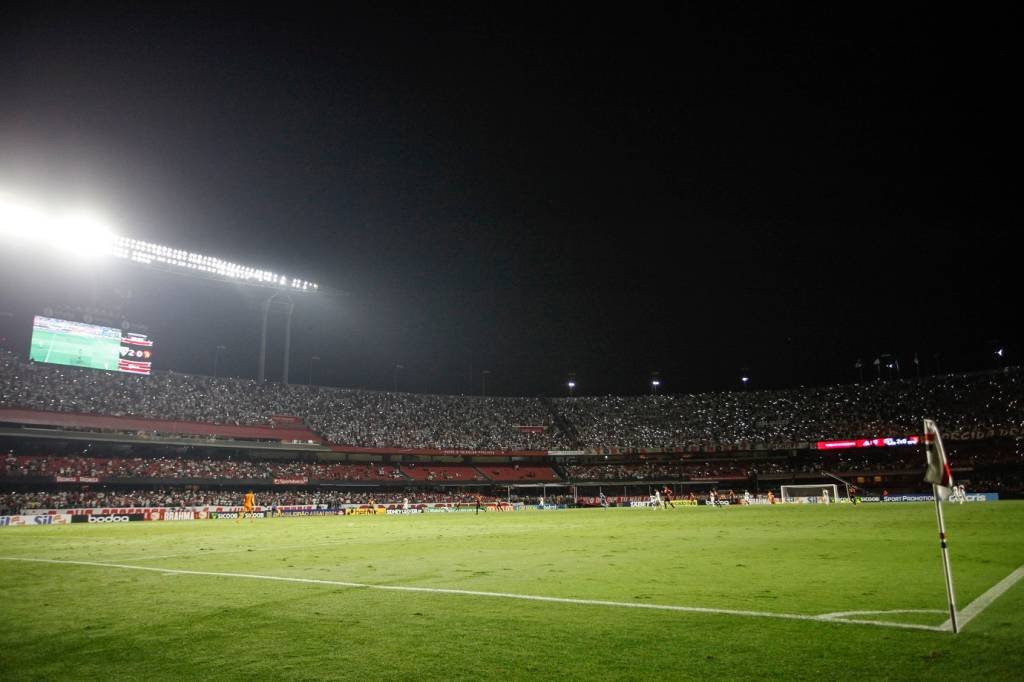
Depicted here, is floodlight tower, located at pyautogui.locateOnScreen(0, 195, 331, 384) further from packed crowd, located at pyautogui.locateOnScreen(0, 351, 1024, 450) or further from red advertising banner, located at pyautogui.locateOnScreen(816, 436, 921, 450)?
red advertising banner, located at pyautogui.locateOnScreen(816, 436, 921, 450)

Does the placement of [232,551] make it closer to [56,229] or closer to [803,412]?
[56,229]

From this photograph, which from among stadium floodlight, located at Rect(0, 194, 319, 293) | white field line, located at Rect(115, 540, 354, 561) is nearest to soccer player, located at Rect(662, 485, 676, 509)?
white field line, located at Rect(115, 540, 354, 561)

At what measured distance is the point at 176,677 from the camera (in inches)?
196

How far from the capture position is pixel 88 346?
177ft

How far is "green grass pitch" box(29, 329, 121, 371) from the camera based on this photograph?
168 ft

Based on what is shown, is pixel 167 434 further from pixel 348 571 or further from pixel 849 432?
pixel 849 432

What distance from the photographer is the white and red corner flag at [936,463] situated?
20.7 ft

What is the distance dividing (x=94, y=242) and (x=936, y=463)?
57780 mm

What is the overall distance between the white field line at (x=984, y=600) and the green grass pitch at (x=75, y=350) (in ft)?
204

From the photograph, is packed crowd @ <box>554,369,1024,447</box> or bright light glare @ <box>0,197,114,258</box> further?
packed crowd @ <box>554,369,1024,447</box>

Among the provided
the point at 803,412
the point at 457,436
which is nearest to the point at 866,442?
the point at 803,412

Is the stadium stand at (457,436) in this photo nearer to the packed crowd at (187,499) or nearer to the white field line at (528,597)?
the packed crowd at (187,499)

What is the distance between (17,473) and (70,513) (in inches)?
447

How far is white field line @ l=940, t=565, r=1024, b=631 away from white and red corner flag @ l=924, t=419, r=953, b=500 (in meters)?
1.22
